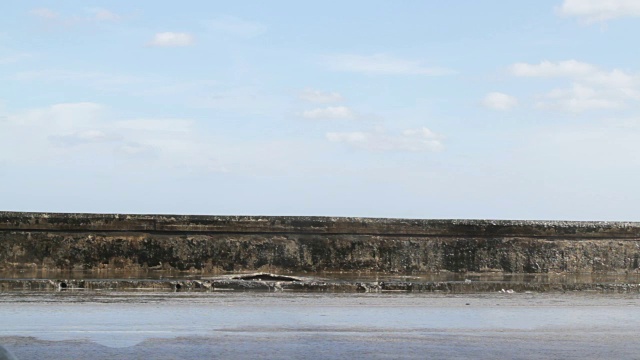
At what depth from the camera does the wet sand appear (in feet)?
26.9

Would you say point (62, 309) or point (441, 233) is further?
point (441, 233)

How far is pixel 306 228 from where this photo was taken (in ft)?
54.9

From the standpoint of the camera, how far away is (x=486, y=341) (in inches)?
355

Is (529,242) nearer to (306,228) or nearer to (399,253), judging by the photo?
(399,253)

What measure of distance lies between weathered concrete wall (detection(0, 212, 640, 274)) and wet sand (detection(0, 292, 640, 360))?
2489mm

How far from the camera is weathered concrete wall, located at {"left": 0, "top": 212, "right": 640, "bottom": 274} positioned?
1617 cm

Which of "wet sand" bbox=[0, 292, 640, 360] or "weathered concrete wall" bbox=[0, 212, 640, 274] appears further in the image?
"weathered concrete wall" bbox=[0, 212, 640, 274]

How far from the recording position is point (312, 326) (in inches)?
392

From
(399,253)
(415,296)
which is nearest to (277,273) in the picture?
(399,253)

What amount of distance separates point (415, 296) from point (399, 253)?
288 cm

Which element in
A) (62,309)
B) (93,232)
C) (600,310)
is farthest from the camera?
(93,232)

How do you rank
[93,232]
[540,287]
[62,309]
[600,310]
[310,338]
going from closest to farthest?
[310,338]
[62,309]
[600,310]
[540,287]
[93,232]

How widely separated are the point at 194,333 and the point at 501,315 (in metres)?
3.66

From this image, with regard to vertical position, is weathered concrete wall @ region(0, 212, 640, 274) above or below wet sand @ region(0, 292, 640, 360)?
above
